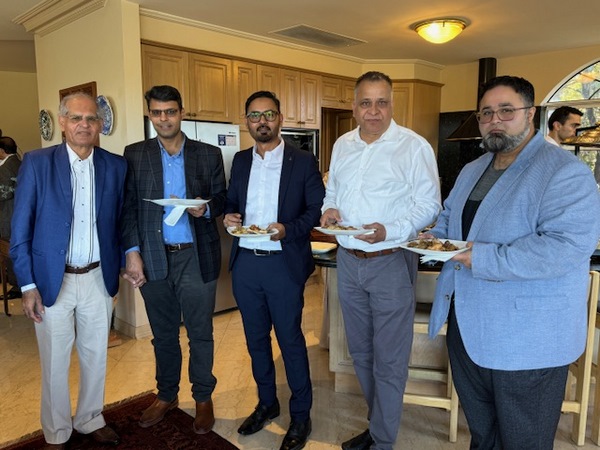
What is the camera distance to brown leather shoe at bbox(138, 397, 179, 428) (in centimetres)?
244

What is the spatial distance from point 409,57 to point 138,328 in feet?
14.1

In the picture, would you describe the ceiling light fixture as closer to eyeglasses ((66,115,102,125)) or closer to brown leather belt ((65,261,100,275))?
eyeglasses ((66,115,102,125))

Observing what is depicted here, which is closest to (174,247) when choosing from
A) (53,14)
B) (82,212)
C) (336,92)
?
(82,212)

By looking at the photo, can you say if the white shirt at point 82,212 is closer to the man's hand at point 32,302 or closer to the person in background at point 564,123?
the man's hand at point 32,302

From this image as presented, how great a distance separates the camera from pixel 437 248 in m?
1.47

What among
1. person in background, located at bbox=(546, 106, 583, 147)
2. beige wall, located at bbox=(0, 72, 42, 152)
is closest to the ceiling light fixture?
person in background, located at bbox=(546, 106, 583, 147)

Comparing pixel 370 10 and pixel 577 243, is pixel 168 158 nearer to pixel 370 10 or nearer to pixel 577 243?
pixel 577 243

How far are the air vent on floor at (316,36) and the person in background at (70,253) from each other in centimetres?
279

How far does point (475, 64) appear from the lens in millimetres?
5867

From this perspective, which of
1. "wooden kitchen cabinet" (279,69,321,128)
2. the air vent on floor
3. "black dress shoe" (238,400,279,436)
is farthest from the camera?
"wooden kitchen cabinet" (279,69,321,128)

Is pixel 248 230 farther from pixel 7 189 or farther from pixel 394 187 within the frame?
pixel 7 189

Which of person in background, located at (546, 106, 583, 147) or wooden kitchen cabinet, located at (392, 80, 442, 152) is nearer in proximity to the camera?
person in background, located at (546, 106, 583, 147)

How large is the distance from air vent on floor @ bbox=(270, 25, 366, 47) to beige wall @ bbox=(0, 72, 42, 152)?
485cm

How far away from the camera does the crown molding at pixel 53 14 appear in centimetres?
370
